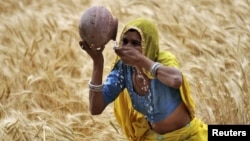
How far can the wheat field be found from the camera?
11.6 ft

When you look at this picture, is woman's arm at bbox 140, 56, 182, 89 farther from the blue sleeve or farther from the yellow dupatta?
the blue sleeve

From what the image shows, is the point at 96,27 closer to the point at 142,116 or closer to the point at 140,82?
the point at 140,82

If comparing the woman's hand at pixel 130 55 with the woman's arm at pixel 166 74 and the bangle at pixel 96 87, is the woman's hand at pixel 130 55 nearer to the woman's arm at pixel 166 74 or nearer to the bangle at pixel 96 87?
the woman's arm at pixel 166 74

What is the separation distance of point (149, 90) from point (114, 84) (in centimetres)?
15

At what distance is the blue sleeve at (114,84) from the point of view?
2.89 metres

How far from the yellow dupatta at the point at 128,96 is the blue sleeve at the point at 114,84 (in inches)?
4.7

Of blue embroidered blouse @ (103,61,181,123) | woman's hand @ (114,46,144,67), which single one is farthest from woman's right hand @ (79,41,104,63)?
blue embroidered blouse @ (103,61,181,123)

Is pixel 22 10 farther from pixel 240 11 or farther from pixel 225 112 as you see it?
pixel 225 112

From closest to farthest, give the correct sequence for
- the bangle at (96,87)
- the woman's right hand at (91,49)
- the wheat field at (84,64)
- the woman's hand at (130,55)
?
the woman's hand at (130,55) < the woman's right hand at (91,49) < the bangle at (96,87) < the wheat field at (84,64)

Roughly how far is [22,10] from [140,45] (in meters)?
3.71

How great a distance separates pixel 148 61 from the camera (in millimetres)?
2586

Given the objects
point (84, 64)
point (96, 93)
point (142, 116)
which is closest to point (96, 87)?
point (96, 93)

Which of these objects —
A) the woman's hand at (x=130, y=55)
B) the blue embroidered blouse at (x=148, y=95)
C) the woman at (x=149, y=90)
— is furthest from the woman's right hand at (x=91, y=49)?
the blue embroidered blouse at (x=148, y=95)

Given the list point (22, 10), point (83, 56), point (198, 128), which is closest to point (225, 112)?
point (198, 128)
